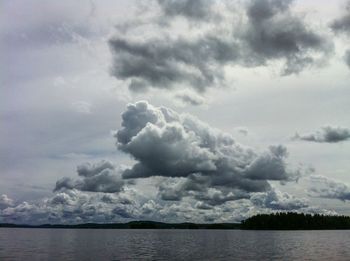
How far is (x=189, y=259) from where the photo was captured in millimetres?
102125

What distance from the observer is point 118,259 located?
99.9 m

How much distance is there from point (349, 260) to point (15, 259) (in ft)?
264

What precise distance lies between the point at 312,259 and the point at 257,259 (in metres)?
13.6

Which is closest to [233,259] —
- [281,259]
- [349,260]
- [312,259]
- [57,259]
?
[281,259]

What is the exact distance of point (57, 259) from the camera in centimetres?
10106

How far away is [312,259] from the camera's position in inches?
4013

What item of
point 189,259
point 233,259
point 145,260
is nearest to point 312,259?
point 233,259

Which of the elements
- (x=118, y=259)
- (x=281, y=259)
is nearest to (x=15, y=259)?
(x=118, y=259)

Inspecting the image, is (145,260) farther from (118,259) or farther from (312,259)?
(312,259)

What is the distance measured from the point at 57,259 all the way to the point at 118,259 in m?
15.2

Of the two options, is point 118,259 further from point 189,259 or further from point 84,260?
point 189,259

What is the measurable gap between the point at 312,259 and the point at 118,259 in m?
48.0

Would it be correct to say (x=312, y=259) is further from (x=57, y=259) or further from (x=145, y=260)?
(x=57, y=259)

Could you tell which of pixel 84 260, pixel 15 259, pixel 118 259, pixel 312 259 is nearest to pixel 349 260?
pixel 312 259
